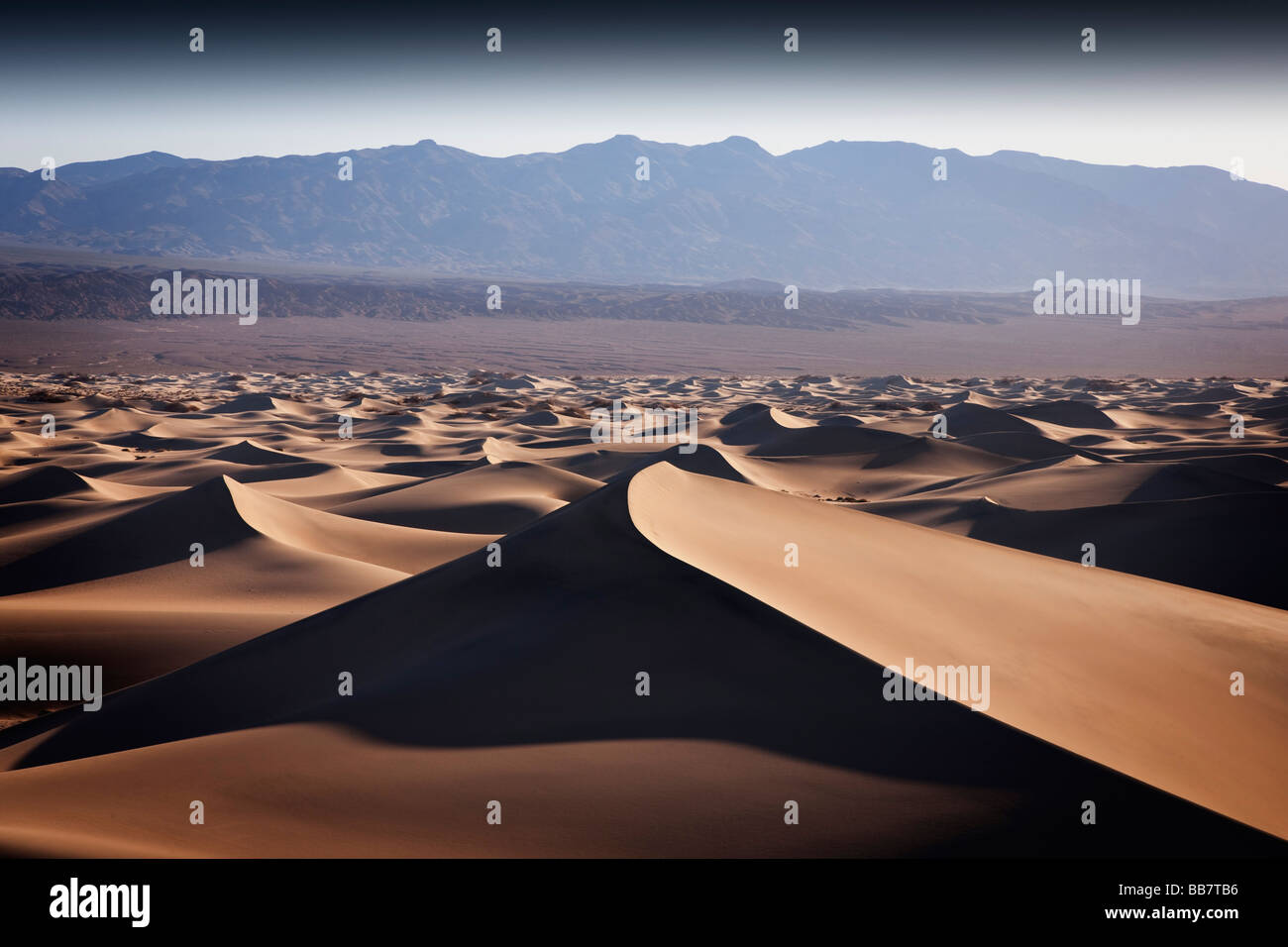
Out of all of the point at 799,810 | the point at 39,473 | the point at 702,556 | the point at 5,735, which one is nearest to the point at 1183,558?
the point at 702,556

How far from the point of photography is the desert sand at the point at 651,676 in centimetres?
462

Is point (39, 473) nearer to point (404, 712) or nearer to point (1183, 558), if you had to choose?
point (404, 712)

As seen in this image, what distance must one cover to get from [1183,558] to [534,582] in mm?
9782

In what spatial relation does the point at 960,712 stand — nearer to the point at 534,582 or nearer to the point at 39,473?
the point at 534,582

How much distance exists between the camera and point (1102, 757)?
5242 millimetres

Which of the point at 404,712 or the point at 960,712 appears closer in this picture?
the point at 960,712

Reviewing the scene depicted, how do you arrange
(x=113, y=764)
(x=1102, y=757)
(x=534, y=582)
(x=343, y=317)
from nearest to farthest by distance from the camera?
1. (x=1102, y=757)
2. (x=113, y=764)
3. (x=534, y=582)
4. (x=343, y=317)

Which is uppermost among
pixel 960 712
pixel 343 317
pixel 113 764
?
pixel 343 317

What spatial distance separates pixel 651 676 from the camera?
618 centimetres

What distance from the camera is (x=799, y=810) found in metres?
4.68

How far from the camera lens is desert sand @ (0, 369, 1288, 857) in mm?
4621

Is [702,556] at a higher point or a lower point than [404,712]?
higher

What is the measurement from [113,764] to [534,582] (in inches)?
125
